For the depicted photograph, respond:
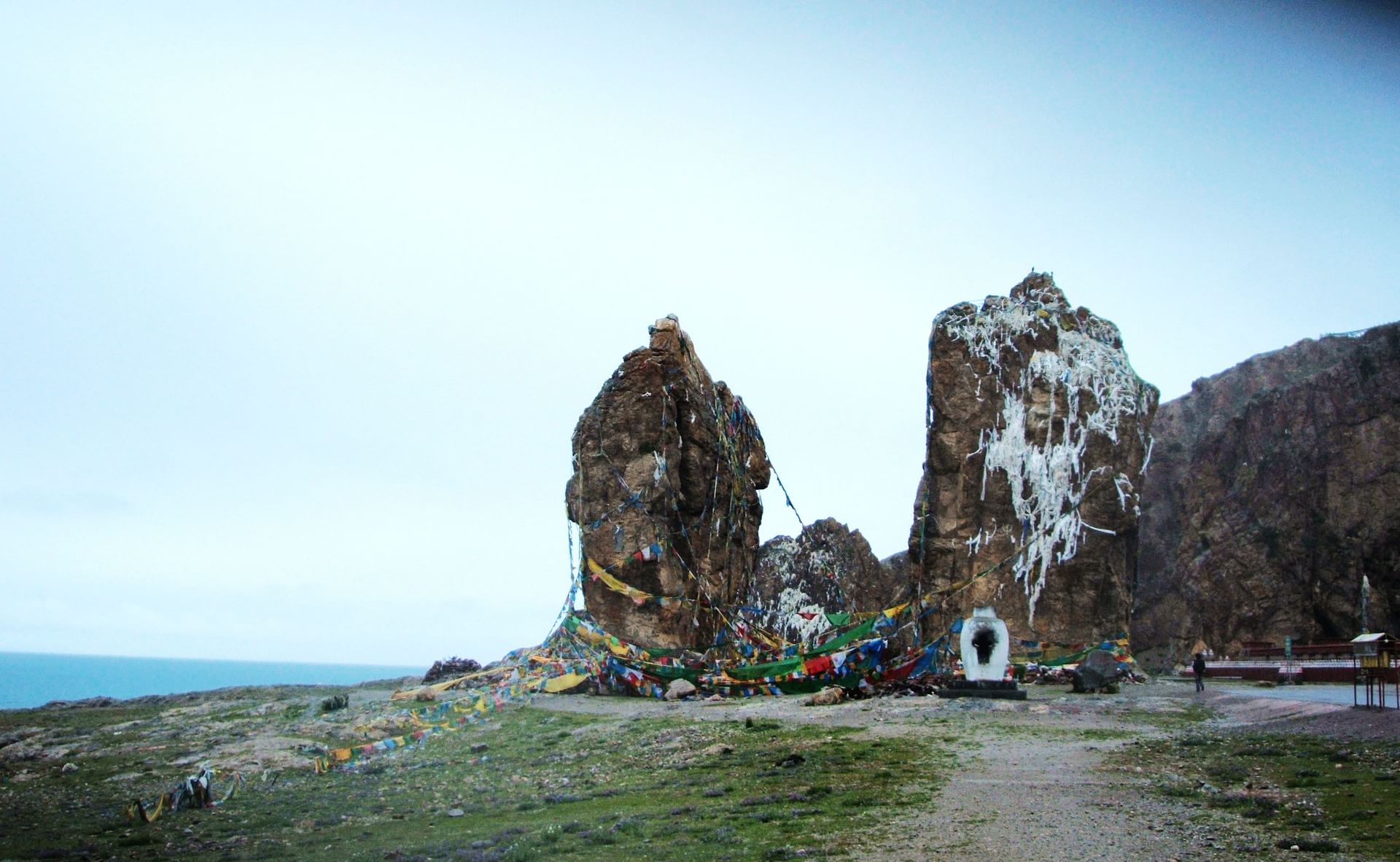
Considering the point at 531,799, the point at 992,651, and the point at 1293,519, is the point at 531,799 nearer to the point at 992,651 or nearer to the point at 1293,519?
the point at 992,651

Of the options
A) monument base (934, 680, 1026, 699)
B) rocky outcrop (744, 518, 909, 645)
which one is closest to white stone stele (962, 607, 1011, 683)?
monument base (934, 680, 1026, 699)

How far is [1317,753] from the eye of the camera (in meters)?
13.4

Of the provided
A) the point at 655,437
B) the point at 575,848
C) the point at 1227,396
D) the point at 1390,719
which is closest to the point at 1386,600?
the point at 1227,396

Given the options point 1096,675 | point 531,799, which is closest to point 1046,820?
point 531,799

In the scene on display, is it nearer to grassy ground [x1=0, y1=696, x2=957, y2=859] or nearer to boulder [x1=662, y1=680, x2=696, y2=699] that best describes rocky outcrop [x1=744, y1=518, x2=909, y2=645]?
boulder [x1=662, y1=680, x2=696, y2=699]

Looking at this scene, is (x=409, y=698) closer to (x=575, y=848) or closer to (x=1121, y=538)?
(x=575, y=848)

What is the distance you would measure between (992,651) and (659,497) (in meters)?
11.5

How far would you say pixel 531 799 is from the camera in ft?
42.9

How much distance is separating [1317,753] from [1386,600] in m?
53.5

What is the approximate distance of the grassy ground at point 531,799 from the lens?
10.5 meters

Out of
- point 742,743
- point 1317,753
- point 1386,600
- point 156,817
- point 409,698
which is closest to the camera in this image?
point 156,817

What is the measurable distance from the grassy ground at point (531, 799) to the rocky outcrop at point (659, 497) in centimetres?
1219

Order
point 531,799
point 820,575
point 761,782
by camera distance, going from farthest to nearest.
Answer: point 820,575 < point 761,782 < point 531,799

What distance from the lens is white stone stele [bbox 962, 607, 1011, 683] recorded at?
74.9 ft
